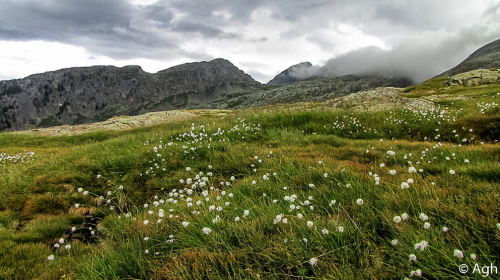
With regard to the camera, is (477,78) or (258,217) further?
(477,78)

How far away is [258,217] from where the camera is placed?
10.6ft

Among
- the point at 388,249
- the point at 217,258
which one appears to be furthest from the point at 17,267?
the point at 388,249

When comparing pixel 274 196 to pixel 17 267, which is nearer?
pixel 17 267

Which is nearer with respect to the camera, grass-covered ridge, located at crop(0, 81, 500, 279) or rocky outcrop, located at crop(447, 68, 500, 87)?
grass-covered ridge, located at crop(0, 81, 500, 279)

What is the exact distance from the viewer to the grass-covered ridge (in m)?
2.27

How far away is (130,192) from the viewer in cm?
675

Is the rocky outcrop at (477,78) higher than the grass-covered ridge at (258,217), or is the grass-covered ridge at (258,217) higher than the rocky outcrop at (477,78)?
the rocky outcrop at (477,78)

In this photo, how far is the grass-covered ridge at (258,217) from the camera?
2.27 m

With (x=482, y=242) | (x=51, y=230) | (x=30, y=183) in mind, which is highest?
(x=482, y=242)

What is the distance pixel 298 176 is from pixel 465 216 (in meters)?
2.65

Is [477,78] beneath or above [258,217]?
above

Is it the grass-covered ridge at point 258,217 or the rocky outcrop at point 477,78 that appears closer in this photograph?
the grass-covered ridge at point 258,217

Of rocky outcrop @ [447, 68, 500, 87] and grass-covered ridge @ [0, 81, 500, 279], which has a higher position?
rocky outcrop @ [447, 68, 500, 87]

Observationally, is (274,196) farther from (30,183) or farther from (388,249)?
(30,183)
